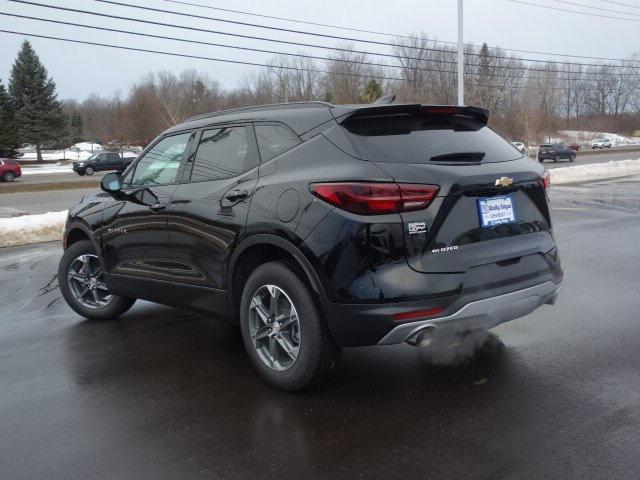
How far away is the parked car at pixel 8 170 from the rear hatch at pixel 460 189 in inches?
1533

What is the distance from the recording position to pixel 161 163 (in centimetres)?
492

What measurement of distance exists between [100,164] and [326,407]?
151ft

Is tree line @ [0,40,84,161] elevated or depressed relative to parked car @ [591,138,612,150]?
elevated

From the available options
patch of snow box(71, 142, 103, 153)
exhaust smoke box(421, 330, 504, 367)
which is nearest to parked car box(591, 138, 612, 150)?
patch of snow box(71, 142, 103, 153)

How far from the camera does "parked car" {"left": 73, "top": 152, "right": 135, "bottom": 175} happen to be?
147 ft

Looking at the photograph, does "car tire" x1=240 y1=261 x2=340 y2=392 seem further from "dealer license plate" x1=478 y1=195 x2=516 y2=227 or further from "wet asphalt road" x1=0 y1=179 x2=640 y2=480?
"dealer license plate" x1=478 y1=195 x2=516 y2=227

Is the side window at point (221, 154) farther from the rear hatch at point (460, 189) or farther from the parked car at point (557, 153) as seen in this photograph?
the parked car at point (557, 153)

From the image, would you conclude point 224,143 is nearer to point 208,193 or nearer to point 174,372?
point 208,193

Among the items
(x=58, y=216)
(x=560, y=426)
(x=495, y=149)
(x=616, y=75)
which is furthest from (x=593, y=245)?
(x=616, y=75)

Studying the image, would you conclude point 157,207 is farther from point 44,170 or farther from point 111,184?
point 44,170

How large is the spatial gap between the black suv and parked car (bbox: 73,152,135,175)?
140 feet

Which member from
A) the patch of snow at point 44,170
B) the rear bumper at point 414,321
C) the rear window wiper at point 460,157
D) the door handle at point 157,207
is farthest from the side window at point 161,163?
the patch of snow at point 44,170

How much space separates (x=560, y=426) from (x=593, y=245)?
6.13 m

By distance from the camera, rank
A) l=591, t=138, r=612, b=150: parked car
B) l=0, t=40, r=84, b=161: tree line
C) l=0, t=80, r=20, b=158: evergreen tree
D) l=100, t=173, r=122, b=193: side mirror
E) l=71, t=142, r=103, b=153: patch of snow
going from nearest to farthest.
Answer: l=100, t=173, r=122, b=193: side mirror < l=0, t=80, r=20, b=158: evergreen tree < l=0, t=40, r=84, b=161: tree line < l=591, t=138, r=612, b=150: parked car < l=71, t=142, r=103, b=153: patch of snow
